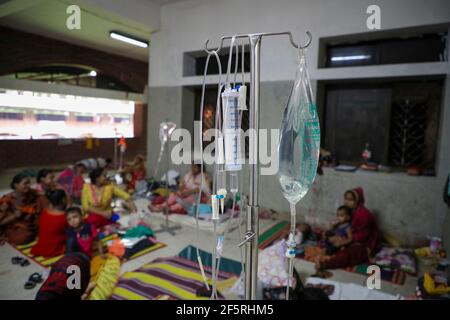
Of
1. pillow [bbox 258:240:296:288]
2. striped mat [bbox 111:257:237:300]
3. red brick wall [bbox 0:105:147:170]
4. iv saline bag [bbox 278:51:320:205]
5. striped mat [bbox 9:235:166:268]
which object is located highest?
iv saline bag [bbox 278:51:320:205]

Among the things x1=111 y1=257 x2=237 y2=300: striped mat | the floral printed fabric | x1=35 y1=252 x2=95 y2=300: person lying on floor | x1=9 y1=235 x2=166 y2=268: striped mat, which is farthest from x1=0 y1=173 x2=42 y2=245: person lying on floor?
the floral printed fabric

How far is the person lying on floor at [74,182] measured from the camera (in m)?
4.17

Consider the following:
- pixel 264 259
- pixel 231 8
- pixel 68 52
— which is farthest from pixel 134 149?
pixel 264 259

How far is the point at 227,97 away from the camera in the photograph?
873 mm

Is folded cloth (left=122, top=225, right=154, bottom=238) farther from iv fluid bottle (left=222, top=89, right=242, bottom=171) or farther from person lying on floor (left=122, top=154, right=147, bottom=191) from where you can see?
iv fluid bottle (left=222, top=89, right=242, bottom=171)

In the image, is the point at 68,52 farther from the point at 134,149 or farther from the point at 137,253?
the point at 137,253

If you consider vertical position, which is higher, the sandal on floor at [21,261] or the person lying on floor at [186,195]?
the person lying on floor at [186,195]

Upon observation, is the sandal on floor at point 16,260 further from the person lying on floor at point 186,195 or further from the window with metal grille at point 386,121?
the window with metal grille at point 386,121

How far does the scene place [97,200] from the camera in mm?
3232

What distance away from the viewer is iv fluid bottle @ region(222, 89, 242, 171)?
34.1 inches

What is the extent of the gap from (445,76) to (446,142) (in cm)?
69

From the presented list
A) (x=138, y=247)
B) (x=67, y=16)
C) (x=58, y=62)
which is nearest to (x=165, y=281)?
(x=138, y=247)

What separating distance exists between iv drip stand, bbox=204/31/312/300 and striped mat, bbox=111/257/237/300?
119cm

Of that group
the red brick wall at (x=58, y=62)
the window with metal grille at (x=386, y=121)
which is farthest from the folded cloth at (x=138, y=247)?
the window with metal grille at (x=386, y=121)
